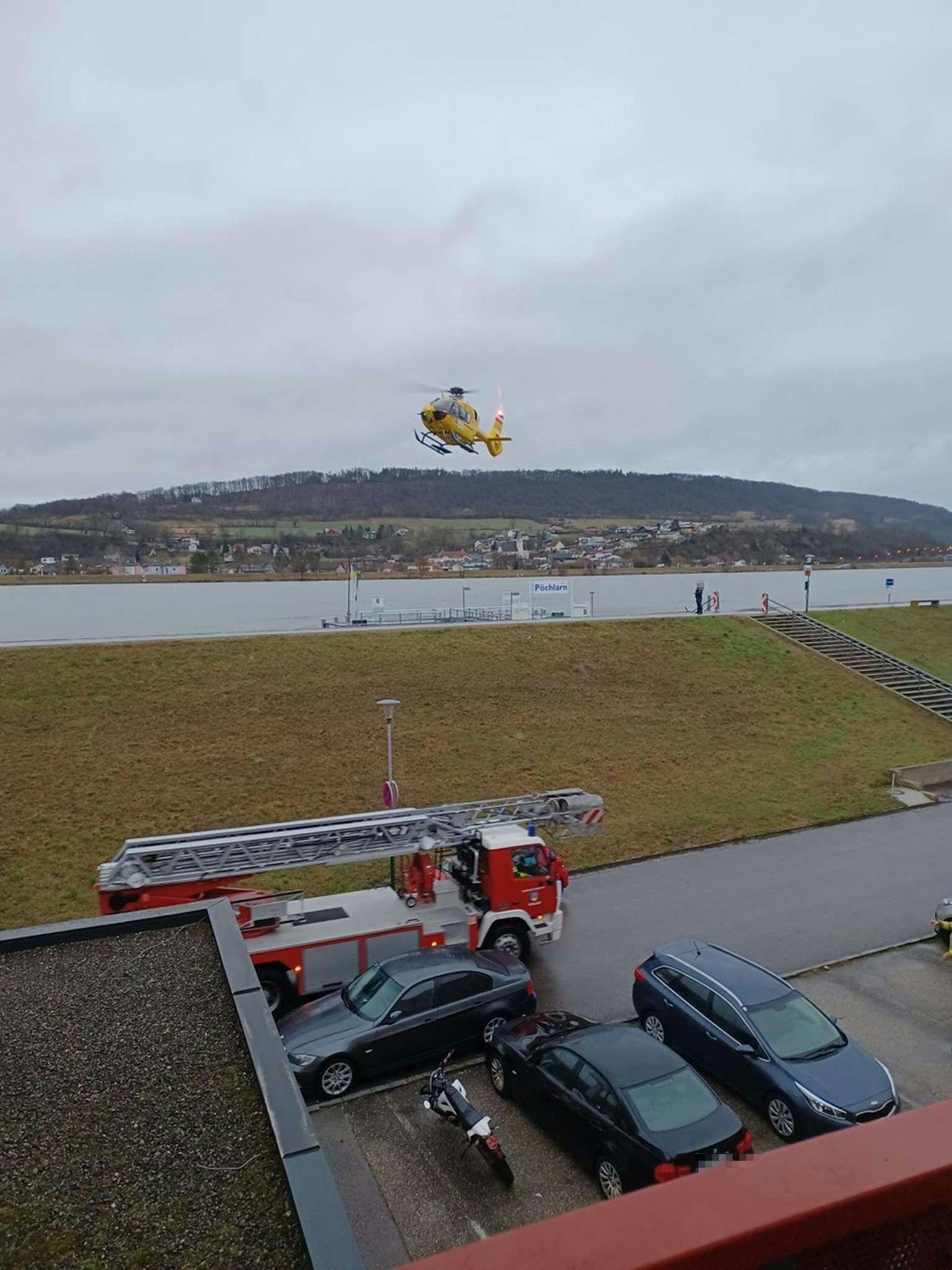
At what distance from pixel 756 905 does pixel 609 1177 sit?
316 inches

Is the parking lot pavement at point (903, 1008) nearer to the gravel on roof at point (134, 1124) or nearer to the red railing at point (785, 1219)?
the gravel on roof at point (134, 1124)

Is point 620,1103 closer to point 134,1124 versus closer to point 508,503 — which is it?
point 134,1124

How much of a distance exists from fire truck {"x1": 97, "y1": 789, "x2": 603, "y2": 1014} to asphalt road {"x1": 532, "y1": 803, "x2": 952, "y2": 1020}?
42.4 inches

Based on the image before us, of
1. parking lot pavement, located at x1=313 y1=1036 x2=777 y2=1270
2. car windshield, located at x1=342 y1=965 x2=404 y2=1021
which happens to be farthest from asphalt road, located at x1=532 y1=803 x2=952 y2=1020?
parking lot pavement, located at x1=313 y1=1036 x2=777 y2=1270

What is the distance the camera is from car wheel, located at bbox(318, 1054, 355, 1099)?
29.3ft

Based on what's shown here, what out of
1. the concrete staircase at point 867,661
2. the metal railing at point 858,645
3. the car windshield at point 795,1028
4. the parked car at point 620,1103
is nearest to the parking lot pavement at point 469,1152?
the parked car at point 620,1103

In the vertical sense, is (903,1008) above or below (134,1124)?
below

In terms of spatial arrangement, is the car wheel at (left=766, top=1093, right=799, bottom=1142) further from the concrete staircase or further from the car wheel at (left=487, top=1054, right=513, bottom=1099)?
the concrete staircase

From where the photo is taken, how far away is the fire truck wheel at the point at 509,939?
39.7 feet

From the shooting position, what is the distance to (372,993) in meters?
9.69

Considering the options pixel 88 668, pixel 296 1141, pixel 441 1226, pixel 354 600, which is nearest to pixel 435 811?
pixel 441 1226

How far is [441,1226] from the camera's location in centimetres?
711

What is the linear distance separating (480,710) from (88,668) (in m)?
11.0

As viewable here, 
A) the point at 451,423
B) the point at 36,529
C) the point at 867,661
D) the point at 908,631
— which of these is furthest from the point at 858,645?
the point at 36,529
